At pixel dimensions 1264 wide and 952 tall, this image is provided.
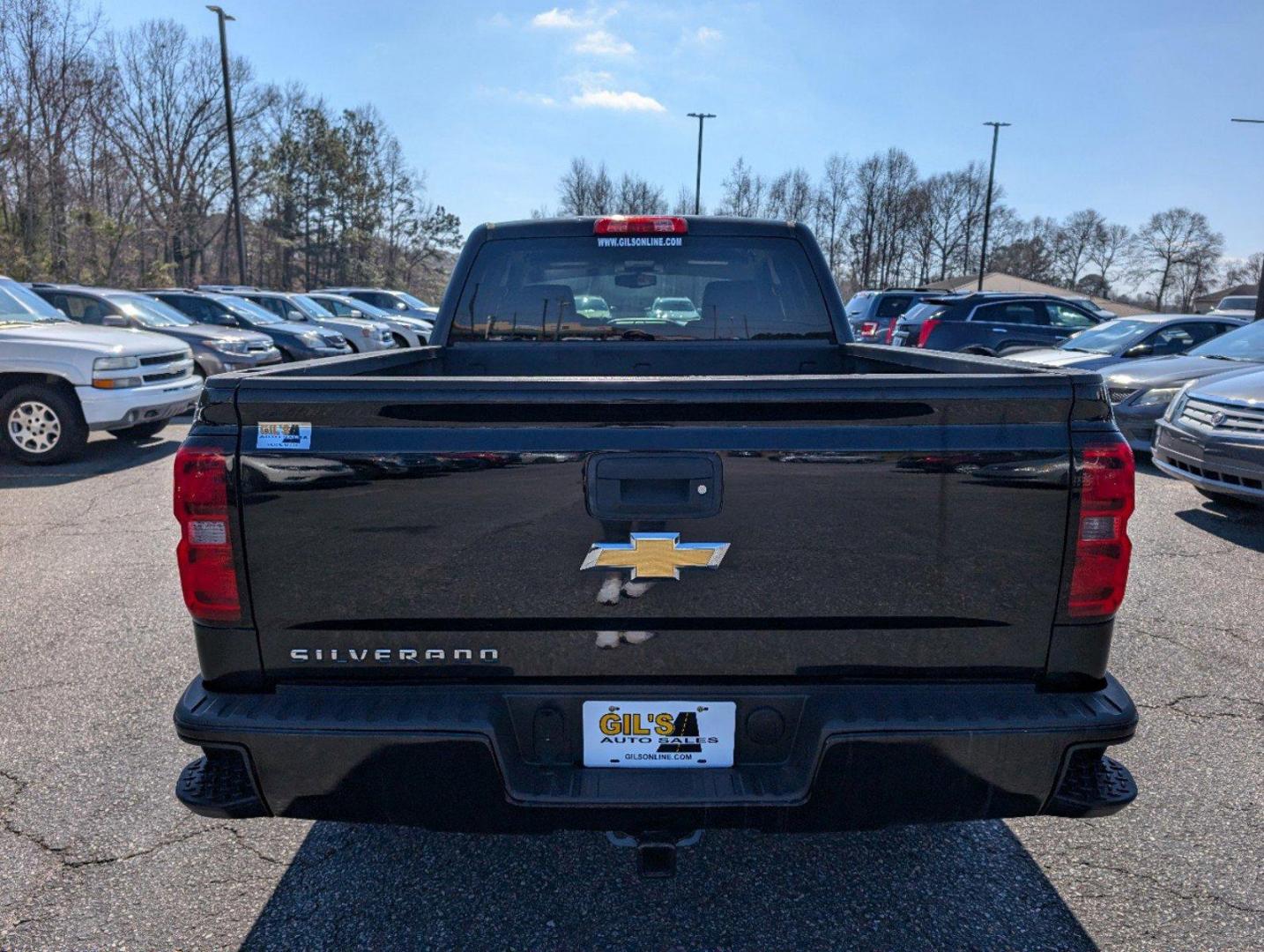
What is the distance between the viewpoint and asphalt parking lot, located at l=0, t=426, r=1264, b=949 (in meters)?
2.37

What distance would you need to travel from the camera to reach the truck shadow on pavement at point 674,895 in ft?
7.71

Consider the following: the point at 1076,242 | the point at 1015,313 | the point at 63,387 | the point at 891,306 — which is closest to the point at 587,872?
the point at 63,387

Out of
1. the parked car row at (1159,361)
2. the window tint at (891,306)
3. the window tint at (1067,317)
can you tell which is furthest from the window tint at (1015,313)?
the window tint at (891,306)

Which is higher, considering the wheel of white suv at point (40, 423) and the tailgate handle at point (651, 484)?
the tailgate handle at point (651, 484)

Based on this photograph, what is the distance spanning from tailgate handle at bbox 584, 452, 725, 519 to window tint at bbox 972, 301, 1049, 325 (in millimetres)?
15472

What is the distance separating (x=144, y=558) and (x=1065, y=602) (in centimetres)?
594

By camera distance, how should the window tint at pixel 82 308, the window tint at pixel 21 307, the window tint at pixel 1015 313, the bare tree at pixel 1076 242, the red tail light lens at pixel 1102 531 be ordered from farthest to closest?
the bare tree at pixel 1076 242
the window tint at pixel 1015 313
the window tint at pixel 82 308
the window tint at pixel 21 307
the red tail light lens at pixel 1102 531

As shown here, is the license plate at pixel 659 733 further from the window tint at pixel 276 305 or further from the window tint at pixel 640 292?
the window tint at pixel 276 305

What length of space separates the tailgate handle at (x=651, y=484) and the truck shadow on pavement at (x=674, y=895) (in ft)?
4.21

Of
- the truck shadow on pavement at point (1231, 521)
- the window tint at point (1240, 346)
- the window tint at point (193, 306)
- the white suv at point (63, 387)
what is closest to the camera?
the truck shadow on pavement at point (1231, 521)

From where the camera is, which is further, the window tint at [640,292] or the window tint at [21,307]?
the window tint at [21,307]

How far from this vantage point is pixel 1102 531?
1.93m

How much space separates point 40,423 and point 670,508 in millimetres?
9483

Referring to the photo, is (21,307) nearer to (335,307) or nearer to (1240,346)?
(1240,346)
